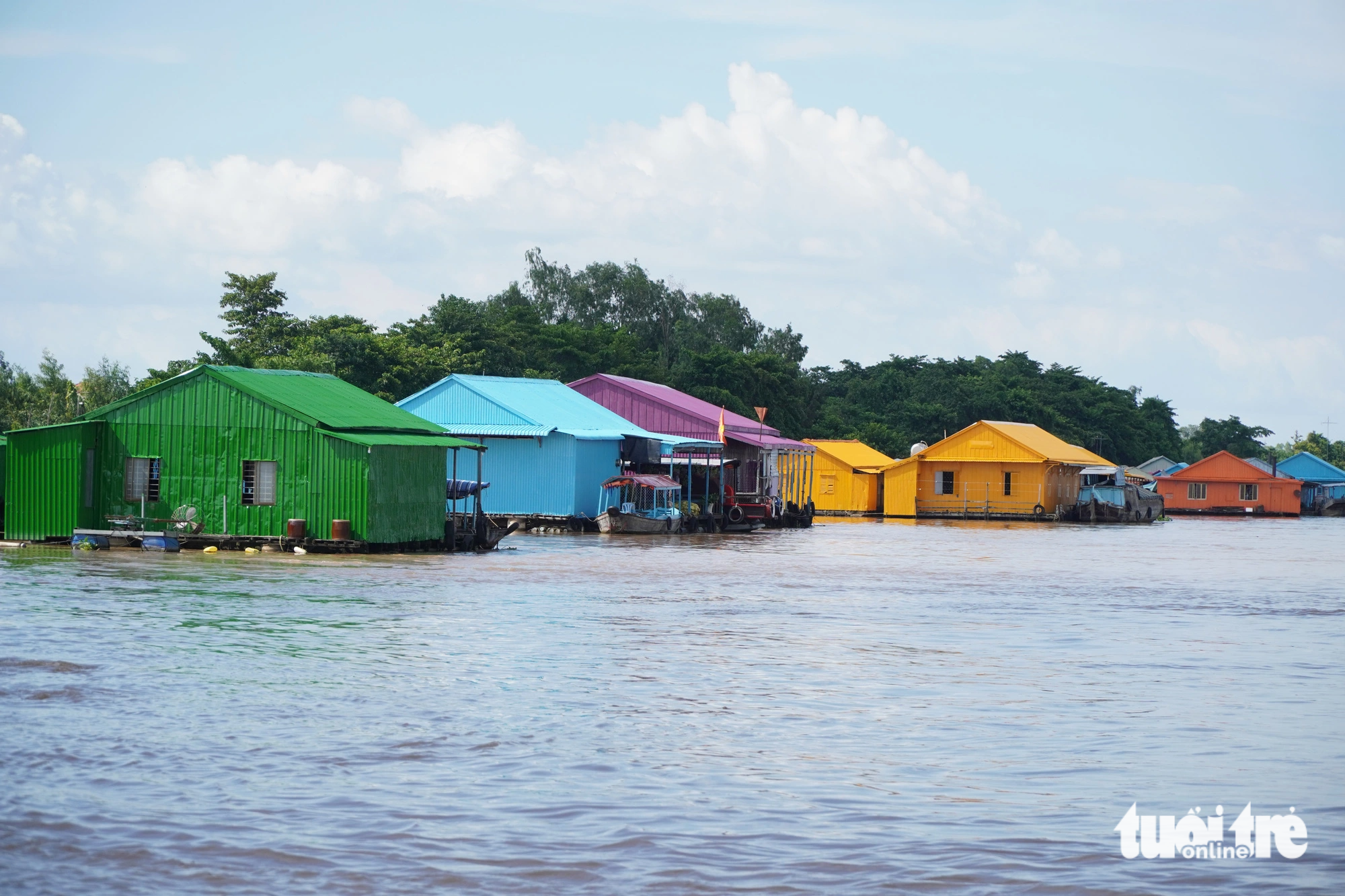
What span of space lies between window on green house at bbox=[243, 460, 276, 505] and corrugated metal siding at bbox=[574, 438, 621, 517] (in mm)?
14796

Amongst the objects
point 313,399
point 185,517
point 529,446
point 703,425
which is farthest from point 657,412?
point 185,517

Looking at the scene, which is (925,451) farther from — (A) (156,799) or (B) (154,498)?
(A) (156,799)

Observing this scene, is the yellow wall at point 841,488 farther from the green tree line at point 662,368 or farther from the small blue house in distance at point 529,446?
the small blue house in distance at point 529,446

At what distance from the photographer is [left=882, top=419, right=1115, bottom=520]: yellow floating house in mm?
69750

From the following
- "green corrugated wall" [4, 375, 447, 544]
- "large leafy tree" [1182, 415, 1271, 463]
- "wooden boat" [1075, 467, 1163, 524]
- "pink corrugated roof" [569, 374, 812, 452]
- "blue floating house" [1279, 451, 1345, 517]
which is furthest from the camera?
"large leafy tree" [1182, 415, 1271, 463]

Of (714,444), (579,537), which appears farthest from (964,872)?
(714,444)

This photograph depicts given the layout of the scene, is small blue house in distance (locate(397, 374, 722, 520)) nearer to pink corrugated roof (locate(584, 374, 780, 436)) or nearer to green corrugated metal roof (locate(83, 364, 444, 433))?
green corrugated metal roof (locate(83, 364, 444, 433))

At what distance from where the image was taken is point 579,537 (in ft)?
142

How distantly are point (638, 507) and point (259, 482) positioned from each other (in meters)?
17.7

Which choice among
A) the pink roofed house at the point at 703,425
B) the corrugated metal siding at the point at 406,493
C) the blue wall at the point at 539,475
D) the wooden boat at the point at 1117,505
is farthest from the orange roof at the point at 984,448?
the corrugated metal siding at the point at 406,493

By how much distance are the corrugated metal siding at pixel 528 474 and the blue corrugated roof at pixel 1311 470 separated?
66.8 m

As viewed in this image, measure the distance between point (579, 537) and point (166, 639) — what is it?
1027 inches

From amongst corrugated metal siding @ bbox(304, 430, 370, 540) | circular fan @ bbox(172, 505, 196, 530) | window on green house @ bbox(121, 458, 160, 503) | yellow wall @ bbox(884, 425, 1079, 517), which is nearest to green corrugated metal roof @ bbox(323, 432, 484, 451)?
corrugated metal siding @ bbox(304, 430, 370, 540)

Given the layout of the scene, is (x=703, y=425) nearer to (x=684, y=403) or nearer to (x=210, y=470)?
(x=684, y=403)
